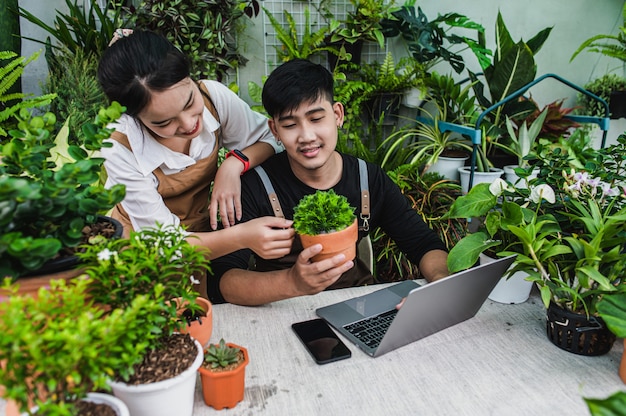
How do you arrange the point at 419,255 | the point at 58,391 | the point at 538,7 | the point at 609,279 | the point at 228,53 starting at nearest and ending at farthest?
the point at 58,391
the point at 609,279
the point at 419,255
the point at 228,53
the point at 538,7

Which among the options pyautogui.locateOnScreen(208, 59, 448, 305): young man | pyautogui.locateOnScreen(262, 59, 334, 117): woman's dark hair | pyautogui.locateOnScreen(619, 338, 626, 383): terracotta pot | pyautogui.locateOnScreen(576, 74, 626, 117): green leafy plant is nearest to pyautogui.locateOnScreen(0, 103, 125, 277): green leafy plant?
pyautogui.locateOnScreen(208, 59, 448, 305): young man

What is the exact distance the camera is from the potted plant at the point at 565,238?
1.05 metres

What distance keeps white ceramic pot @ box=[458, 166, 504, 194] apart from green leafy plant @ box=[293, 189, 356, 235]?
1717 millimetres

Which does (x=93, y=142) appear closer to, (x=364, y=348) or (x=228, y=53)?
(x=364, y=348)

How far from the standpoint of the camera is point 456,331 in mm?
1175

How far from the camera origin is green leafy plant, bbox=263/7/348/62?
290 centimetres

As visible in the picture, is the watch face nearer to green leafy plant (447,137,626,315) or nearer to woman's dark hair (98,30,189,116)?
woman's dark hair (98,30,189,116)

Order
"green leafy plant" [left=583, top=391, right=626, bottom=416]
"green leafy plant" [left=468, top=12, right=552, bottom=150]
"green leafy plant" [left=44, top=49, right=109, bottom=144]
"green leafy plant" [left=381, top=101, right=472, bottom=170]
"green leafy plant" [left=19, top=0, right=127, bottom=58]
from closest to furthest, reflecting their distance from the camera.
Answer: "green leafy plant" [left=583, top=391, right=626, bottom=416] < "green leafy plant" [left=44, top=49, right=109, bottom=144] < "green leafy plant" [left=19, top=0, right=127, bottom=58] < "green leafy plant" [left=468, top=12, right=552, bottom=150] < "green leafy plant" [left=381, top=101, right=472, bottom=170]

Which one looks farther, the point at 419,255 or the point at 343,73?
the point at 343,73

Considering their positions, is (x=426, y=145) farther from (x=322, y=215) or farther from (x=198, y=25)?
(x=322, y=215)

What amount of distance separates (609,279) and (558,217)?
0.23 m

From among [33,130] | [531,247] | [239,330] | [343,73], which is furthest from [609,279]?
[343,73]

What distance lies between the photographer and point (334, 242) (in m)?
1.07

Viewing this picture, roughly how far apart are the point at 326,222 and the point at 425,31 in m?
2.34
